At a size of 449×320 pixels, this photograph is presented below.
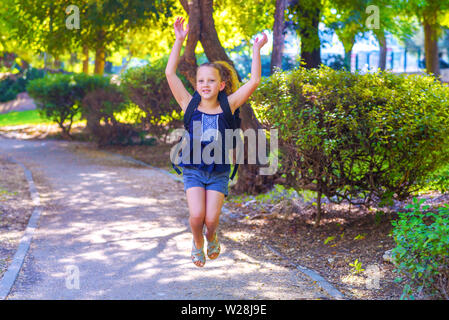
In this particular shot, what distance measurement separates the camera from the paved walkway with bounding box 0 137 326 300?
5.41m

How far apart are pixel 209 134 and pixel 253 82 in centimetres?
60

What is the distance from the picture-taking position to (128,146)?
61.8ft

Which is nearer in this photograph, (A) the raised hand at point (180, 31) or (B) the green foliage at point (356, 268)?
(A) the raised hand at point (180, 31)

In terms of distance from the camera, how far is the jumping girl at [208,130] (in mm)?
4910

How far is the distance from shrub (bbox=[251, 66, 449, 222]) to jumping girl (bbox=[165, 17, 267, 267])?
1941 millimetres

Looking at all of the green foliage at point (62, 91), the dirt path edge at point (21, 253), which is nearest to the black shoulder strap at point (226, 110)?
the dirt path edge at point (21, 253)

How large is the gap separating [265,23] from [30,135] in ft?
38.6

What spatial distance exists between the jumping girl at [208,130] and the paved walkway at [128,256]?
78cm

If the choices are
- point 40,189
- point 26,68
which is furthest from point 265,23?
point 26,68

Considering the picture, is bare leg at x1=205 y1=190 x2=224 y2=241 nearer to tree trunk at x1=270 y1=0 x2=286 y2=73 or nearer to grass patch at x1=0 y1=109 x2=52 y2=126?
tree trunk at x1=270 y1=0 x2=286 y2=73

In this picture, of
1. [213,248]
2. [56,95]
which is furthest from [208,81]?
[56,95]

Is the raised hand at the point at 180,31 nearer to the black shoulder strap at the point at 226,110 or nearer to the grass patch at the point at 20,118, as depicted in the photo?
the black shoulder strap at the point at 226,110

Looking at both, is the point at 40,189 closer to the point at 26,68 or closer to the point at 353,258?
the point at 353,258

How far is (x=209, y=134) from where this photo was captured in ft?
16.2
